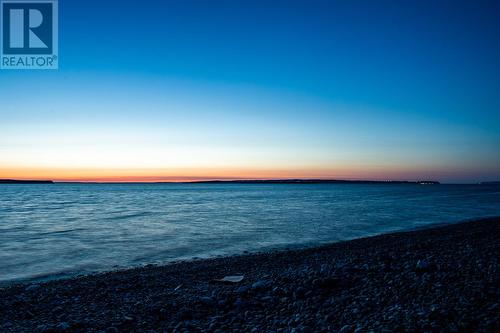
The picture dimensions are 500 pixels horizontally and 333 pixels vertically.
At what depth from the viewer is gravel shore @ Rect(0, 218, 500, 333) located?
565 cm

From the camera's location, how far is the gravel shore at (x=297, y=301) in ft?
18.5

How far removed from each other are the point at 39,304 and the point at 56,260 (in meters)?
8.49

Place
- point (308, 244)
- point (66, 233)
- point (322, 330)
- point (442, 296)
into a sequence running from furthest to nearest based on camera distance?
point (66, 233) → point (308, 244) → point (442, 296) → point (322, 330)

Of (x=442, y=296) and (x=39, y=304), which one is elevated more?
(x=442, y=296)

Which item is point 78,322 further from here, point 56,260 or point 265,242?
point 265,242

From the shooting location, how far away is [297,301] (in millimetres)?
7012

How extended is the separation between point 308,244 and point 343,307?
1350 centimetres

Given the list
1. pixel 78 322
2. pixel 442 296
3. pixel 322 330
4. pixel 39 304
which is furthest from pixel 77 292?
pixel 442 296

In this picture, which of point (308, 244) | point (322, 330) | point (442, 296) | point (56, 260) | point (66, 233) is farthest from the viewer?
point (66, 233)

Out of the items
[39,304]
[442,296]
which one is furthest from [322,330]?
[39,304]

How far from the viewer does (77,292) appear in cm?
948

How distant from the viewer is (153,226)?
93.8 feet

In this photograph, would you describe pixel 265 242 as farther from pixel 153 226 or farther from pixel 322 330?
pixel 322 330

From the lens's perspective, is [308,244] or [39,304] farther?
[308,244]
